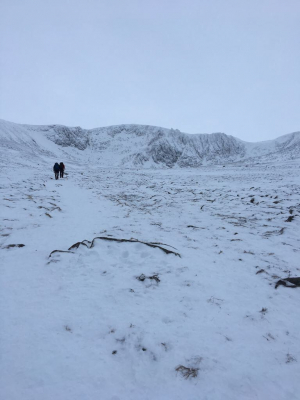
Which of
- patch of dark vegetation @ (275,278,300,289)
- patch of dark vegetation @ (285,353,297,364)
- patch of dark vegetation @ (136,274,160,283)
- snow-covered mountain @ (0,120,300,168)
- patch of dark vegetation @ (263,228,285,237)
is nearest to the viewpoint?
patch of dark vegetation @ (285,353,297,364)

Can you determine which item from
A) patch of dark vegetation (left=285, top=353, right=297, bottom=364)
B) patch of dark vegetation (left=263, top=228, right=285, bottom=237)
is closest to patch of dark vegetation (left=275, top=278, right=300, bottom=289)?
patch of dark vegetation (left=285, top=353, right=297, bottom=364)

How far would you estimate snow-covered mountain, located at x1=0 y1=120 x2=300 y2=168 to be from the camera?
7656 cm

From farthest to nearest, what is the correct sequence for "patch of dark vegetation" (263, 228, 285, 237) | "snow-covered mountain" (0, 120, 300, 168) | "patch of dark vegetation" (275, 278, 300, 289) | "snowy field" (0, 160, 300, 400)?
"snow-covered mountain" (0, 120, 300, 168) → "patch of dark vegetation" (263, 228, 285, 237) → "patch of dark vegetation" (275, 278, 300, 289) → "snowy field" (0, 160, 300, 400)

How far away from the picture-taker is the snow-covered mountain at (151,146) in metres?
76.6

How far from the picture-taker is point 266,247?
14.5ft

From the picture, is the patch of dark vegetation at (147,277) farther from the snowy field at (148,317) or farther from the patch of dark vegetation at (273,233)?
the patch of dark vegetation at (273,233)

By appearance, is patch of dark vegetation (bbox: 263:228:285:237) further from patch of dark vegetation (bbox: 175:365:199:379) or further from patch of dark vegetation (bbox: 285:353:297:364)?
Result: patch of dark vegetation (bbox: 175:365:199:379)

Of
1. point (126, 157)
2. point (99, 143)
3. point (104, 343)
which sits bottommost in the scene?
point (104, 343)

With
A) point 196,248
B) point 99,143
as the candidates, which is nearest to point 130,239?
point 196,248

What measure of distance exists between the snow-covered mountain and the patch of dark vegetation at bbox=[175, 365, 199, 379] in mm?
69167

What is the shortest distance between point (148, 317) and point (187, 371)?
2.40ft

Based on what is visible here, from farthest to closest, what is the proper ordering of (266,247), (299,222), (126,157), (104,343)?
(126,157)
(299,222)
(266,247)
(104,343)

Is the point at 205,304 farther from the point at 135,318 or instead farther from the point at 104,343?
the point at 104,343

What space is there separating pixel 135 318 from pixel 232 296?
1390 mm
